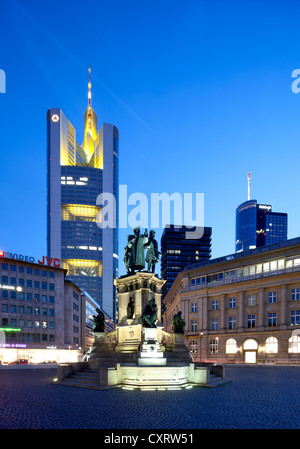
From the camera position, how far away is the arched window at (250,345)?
60.7m

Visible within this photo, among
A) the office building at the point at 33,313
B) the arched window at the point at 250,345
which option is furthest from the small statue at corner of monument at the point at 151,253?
the office building at the point at 33,313

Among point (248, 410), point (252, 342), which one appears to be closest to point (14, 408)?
point (248, 410)

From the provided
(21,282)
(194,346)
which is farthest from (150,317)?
(21,282)

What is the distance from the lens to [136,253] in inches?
1084

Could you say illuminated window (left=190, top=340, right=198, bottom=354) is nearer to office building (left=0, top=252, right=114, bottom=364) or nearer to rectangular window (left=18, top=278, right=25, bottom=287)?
office building (left=0, top=252, right=114, bottom=364)

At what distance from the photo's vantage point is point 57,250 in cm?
18988

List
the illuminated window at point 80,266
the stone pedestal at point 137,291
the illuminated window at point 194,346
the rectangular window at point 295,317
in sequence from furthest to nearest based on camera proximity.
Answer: the illuminated window at point 80,266 → the illuminated window at point 194,346 → the rectangular window at point 295,317 → the stone pedestal at point 137,291

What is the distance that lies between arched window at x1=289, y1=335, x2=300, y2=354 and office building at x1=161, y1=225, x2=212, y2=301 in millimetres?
132371

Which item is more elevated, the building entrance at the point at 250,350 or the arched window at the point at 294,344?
the arched window at the point at 294,344

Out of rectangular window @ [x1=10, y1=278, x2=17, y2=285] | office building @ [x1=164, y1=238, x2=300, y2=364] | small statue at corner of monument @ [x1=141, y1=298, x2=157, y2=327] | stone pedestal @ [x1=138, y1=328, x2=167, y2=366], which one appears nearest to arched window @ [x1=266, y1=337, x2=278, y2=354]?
office building @ [x1=164, y1=238, x2=300, y2=364]

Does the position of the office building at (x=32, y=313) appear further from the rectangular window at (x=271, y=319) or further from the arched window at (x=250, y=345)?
the rectangular window at (x=271, y=319)

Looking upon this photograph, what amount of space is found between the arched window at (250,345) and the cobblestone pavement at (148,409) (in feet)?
154

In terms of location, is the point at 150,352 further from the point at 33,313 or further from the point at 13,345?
the point at 33,313

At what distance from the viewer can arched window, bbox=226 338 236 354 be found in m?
64.0
